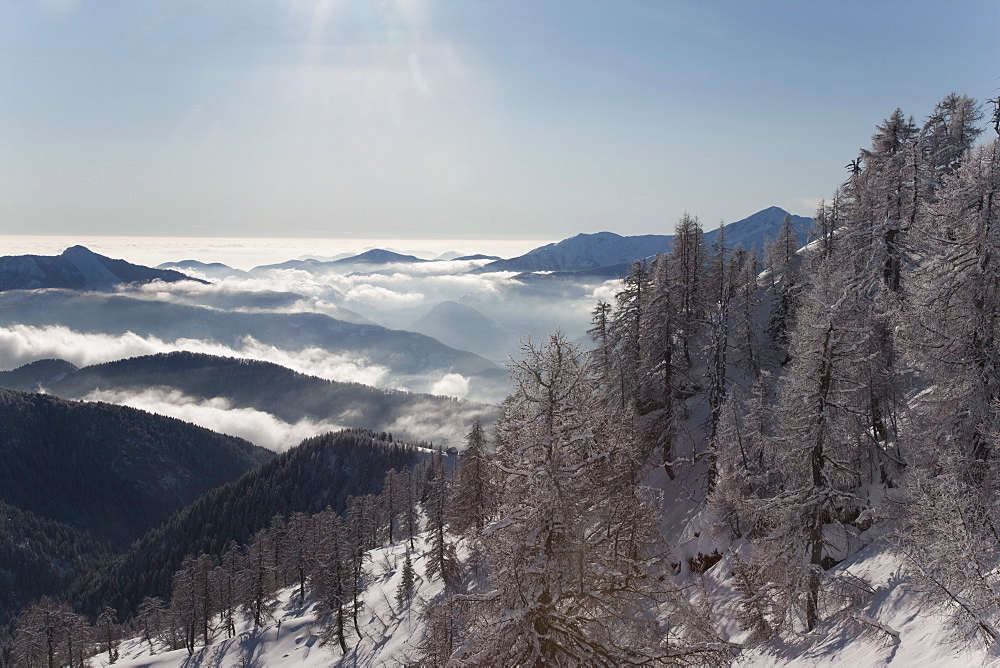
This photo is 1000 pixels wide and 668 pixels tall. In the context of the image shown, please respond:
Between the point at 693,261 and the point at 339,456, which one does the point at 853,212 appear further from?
the point at 339,456

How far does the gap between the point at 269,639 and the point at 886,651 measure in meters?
62.1

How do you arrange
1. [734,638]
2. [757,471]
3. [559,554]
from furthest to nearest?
[757,471]
[734,638]
[559,554]

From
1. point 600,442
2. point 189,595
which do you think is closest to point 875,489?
point 600,442

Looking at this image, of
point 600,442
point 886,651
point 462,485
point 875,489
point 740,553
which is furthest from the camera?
point 462,485

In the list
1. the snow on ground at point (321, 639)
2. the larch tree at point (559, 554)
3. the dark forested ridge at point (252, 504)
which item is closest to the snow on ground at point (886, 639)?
the larch tree at point (559, 554)

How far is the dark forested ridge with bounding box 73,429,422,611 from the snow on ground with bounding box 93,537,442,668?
5532 centimetres

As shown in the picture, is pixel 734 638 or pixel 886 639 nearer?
pixel 886 639

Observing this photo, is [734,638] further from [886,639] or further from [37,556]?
[37,556]

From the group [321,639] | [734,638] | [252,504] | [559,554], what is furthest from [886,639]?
[252,504]

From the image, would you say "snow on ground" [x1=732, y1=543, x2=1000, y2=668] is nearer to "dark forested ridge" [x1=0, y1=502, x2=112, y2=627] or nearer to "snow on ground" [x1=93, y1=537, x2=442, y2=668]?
"snow on ground" [x1=93, y1=537, x2=442, y2=668]

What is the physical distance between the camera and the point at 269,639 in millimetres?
57344

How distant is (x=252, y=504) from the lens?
149875mm

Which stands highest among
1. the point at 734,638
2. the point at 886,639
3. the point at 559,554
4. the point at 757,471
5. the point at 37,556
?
the point at 559,554

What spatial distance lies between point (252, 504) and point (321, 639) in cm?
11321
